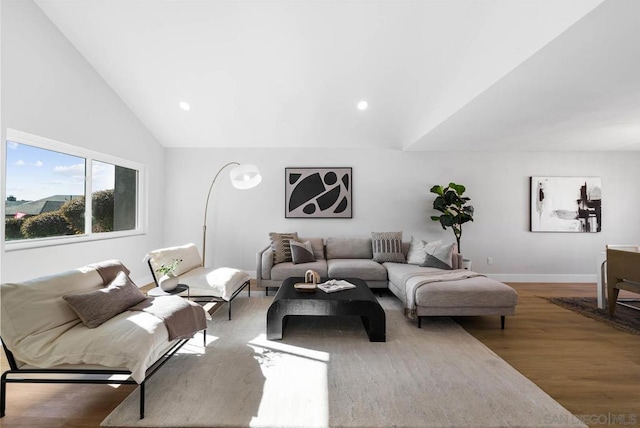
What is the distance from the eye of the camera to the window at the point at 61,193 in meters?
2.93

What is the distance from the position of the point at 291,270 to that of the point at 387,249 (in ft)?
5.03

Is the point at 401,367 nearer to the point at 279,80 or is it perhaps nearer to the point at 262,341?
the point at 262,341

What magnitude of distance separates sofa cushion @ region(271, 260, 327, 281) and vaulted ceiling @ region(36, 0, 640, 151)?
7.20ft

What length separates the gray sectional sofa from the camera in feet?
10.1

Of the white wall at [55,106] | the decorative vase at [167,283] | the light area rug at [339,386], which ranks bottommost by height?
the light area rug at [339,386]

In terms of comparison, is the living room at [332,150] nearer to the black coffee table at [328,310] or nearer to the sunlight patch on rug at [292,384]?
the black coffee table at [328,310]

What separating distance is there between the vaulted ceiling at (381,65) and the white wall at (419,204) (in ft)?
1.82

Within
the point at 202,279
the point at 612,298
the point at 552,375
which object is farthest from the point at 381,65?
the point at 612,298

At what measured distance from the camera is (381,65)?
11.5ft

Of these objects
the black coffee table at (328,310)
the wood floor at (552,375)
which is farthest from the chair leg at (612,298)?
the black coffee table at (328,310)

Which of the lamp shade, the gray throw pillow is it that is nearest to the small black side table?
the lamp shade

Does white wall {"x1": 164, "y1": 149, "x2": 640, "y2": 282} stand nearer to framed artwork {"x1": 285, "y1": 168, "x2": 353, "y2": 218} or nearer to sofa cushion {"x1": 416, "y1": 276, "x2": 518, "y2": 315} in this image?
framed artwork {"x1": 285, "y1": 168, "x2": 353, "y2": 218}

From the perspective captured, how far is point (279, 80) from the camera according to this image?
383 cm

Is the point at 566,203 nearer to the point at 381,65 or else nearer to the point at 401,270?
the point at 401,270
